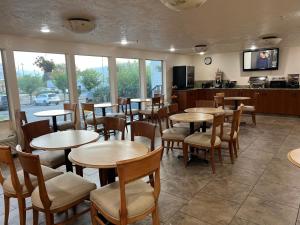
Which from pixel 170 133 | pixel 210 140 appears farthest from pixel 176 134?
pixel 210 140

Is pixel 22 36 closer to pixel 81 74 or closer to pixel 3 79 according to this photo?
pixel 3 79

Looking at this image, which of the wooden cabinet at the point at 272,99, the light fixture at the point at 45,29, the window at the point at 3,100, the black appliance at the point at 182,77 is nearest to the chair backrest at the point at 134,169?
the light fixture at the point at 45,29

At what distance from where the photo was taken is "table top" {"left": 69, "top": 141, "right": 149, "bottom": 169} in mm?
→ 1746

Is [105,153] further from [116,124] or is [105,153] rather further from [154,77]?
[154,77]

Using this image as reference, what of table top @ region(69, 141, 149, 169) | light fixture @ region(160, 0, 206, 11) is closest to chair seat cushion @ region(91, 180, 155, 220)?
table top @ region(69, 141, 149, 169)

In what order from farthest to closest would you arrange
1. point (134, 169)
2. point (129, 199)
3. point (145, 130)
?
point (145, 130) → point (129, 199) → point (134, 169)

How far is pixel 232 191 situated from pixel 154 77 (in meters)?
5.86

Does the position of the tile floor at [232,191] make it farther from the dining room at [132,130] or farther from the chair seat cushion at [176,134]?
the chair seat cushion at [176,134]

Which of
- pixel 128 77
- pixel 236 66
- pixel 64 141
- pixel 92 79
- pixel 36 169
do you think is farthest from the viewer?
pixel 236 66

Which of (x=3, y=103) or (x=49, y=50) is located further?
(x=49, y=50)

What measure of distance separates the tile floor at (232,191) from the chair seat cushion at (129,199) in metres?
0.58

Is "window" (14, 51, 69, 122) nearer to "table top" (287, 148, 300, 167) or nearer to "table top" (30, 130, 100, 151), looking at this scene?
"table top" (30, 130, 100, 151)

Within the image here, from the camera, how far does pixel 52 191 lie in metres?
1.83

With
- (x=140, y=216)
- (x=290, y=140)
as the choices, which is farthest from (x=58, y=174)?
(x=290, y=140)
